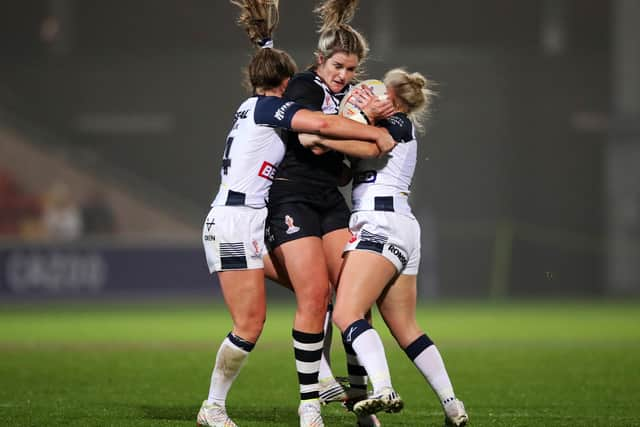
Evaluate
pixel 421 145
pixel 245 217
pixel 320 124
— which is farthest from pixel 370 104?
pixel 421 145

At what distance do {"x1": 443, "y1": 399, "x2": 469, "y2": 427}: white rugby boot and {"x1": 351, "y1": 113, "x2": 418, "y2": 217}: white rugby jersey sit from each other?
1.13 m

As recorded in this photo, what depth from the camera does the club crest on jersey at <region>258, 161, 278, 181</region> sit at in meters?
6.57

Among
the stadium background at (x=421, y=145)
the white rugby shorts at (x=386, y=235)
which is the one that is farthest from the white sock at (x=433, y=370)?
the stadium background at (x=421, y=145)

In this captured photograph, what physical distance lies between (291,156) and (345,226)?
0.54m

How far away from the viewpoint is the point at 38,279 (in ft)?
64.3

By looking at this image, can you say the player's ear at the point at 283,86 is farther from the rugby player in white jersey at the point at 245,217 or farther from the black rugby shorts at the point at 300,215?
the black rugby shorts at the point at 300,215

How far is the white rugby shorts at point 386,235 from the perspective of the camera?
6359 millimetres

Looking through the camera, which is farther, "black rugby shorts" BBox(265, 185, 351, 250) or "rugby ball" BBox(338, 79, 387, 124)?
"black rugby shorts" BBox(265, 185, 351, 250)

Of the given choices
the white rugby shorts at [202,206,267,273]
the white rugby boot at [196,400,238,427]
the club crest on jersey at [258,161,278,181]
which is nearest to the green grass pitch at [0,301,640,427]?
the white rugby boot at [196,400,238,427]

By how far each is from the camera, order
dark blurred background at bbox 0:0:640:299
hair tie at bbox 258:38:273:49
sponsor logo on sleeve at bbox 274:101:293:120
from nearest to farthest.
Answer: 1. sponsor logo on sleeve at bbox 274:101:293:120
2. hair tie at bbox 258:38:273:49
3. dark blurred background at bbox 0:0:640:299

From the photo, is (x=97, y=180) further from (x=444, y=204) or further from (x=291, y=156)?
(x=291, y=156)

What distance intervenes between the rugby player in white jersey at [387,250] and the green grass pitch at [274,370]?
62 cm

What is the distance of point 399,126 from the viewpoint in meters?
6.52

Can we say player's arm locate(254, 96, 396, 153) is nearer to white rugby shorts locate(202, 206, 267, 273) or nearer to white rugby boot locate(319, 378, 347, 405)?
white rugby shorts locate(202, 206, 267, 273)
